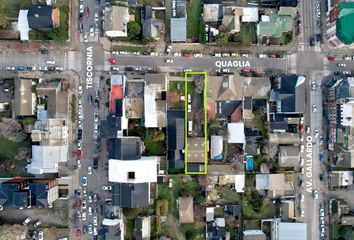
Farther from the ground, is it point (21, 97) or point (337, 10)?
point (337, 10)

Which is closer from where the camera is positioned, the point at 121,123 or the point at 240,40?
the point at 121,123

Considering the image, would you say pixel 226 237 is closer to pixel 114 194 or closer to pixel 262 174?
pixel 262 174

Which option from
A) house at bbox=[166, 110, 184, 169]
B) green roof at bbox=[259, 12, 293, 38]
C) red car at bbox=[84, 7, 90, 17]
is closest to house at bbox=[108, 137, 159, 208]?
house at bbox=[166, 110, 184, 169]

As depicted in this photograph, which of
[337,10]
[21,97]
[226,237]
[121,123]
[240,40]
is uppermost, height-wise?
[337,10]

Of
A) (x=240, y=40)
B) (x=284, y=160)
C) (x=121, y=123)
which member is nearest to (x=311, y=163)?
(x=284, y=160)

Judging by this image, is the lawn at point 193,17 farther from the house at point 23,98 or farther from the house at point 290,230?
the house at point 290,230
